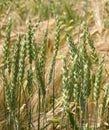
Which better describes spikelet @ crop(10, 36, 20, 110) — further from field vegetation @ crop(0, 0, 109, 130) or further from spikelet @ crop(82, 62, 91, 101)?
spikelet @ crop(82, 62, 91, 101)

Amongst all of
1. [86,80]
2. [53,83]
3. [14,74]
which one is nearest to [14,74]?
[14,74]

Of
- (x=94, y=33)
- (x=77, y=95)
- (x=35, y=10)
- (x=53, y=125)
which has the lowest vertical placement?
(x=53, y=125)

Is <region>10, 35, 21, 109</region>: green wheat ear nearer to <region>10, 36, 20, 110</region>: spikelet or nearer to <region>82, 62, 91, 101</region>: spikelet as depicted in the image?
<region>10, 36, 20, 110</region>: spikelet

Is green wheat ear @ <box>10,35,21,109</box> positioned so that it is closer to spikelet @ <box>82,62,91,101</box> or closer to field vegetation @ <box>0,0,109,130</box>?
field vegetation @ <box>0,0,109,130</box>

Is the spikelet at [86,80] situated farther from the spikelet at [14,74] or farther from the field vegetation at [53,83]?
the spikelet at [14,74]

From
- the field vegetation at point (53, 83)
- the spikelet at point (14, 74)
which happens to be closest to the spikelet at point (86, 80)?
the field vegetation at point (53, 83)

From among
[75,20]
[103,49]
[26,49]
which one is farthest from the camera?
[75,20]

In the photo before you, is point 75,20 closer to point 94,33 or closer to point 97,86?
point 94,33

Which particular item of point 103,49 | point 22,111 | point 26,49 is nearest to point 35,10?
point 103,49

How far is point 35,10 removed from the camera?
3398mm

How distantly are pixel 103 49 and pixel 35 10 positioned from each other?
6.01 ft

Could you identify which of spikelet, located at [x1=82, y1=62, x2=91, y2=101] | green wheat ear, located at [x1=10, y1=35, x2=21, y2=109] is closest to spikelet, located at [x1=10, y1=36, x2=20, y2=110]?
green wheat ear, located at [x1=10, y1=35, x2=21, y2=109]

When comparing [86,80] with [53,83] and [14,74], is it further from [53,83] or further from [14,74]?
[53,83]

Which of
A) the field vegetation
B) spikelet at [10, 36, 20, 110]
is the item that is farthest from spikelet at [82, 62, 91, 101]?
spikelet at [10, 36, 20, 110]
